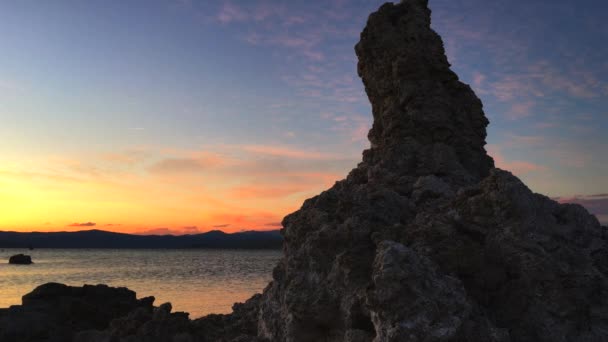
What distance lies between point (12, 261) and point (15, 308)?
103 metres

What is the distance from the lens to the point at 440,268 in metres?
8.41

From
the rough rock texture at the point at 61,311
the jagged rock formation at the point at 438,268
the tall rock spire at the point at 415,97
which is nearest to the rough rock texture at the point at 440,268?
the jagged rock formation at the point at 438,268

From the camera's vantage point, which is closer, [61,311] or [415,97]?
[415,97]

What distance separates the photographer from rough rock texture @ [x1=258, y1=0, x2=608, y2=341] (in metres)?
7.14

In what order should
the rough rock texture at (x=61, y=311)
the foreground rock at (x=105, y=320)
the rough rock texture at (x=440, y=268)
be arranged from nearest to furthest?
the rough rock texture at (x=440, y=268), the foreground rock at (x=105, y=320), the rough rock texture at (x=61, y=311)

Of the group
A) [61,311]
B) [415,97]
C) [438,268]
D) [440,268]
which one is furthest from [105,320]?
[438,268]

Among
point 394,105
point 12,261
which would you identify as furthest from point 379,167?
point 12,261

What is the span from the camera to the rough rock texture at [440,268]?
7137mm

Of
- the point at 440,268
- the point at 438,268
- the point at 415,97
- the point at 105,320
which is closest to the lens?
the point at 438,268

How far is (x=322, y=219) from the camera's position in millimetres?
10859

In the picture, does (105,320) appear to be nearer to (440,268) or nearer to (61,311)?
(61,311)

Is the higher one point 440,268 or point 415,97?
point 415,97

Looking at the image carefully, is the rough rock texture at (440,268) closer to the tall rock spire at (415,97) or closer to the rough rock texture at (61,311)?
the tall rock spire at (415,97)

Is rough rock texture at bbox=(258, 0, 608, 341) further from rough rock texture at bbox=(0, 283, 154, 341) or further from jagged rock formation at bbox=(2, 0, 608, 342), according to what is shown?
rough rock texture at bbox=(0, 283, 154, 341)
